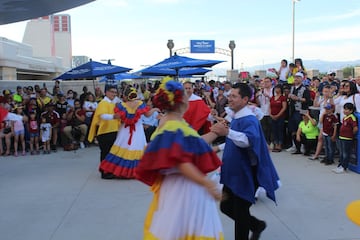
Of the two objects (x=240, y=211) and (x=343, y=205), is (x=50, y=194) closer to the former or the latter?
(x=240, y=211)

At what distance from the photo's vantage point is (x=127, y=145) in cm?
686

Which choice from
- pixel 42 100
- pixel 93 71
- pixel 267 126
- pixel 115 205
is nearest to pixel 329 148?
pixel 267 126

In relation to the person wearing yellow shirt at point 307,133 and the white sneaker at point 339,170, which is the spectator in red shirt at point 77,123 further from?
the white sneaker at point 339,170

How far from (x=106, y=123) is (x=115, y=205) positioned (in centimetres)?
206

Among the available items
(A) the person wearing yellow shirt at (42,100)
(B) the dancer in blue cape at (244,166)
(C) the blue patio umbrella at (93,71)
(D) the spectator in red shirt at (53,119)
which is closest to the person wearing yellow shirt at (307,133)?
(B) the dancer in blue cape at (244,166)

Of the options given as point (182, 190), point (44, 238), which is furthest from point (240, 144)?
point (44, 238)

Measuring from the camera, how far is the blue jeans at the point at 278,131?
951cm

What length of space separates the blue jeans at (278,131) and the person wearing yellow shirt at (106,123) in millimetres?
4161

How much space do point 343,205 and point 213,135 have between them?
9.88 feet

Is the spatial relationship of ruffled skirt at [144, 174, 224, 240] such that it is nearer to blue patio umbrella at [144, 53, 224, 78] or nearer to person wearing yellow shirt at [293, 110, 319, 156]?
person wearing yellow shirt at [293, 110, 319, 156]

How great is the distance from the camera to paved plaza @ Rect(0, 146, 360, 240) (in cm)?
454

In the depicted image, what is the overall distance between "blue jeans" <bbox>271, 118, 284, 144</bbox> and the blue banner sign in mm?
34538

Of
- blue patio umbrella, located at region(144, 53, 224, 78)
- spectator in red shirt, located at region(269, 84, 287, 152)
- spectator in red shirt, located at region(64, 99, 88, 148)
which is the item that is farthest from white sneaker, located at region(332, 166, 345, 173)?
spectator in red shirt, located at region(64, 99, 88, 148)

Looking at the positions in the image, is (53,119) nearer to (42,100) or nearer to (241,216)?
(42,100)
